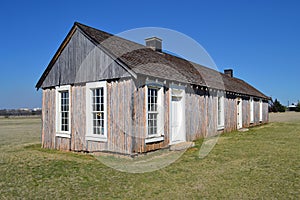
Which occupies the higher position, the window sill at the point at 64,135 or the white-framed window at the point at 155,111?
the white-framed window at the point at 155,111

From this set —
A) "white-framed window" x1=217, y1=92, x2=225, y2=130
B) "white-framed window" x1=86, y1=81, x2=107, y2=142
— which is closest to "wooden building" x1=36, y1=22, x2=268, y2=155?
"white-framed window" x1=86, y1=81, x2=107, y2=142

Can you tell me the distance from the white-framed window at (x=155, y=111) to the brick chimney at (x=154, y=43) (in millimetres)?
5687

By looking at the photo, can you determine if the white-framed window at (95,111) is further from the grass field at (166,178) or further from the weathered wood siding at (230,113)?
the weathered wood siding at (230,113)

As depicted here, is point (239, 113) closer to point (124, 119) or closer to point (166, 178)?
point (124, 119)

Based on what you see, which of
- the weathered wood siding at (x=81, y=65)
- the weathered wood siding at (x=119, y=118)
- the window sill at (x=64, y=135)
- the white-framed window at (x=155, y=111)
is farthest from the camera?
the window sill at (x=64, y=135)

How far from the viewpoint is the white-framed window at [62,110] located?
38.1 ft

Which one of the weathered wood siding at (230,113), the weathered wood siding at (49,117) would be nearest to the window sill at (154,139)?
the weathered wood siding at (49,117)

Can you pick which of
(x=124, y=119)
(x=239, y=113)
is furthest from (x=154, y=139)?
(x=239, y=113)

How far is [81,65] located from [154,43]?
5.98 m

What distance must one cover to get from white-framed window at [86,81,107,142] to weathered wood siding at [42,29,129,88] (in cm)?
39

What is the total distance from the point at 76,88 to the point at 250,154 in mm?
7717

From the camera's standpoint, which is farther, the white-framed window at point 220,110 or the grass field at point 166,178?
the white-framed window at point 220,110

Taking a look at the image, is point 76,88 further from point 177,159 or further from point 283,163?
point 283,163

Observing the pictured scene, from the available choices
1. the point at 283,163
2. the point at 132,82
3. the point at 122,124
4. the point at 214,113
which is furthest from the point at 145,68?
the point at 214,113
